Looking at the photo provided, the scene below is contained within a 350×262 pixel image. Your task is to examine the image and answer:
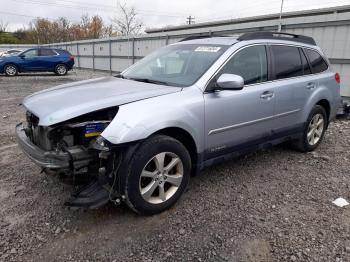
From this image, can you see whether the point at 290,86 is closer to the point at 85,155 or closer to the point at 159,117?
the point at 159,117

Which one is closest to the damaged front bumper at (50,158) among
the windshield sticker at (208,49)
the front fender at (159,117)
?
the front fender at (159,117)

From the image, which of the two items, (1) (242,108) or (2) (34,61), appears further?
(2) (34,61)

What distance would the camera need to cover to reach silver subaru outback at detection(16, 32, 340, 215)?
2.63 meters

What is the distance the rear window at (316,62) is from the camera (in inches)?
180

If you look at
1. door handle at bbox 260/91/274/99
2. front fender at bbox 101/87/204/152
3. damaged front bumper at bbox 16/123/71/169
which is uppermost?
door handle at bbox 260/91/274/99

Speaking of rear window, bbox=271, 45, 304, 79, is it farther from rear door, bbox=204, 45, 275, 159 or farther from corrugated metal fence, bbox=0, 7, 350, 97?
corrugated metal fence, bbox=0, 7, 350, 97

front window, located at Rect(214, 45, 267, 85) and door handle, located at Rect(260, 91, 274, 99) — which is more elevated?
front window, located at Rect(214, 45, 267, 85)

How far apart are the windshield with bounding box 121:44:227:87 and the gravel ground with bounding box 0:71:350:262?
1291 millimetres

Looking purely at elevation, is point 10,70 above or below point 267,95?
below

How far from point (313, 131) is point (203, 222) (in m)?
2.79

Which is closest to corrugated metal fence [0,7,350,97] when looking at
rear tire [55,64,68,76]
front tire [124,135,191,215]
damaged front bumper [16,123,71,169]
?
A: rear tire [55,64,68,76]

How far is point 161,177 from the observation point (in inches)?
116

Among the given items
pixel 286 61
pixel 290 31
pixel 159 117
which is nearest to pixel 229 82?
pixel 159 117

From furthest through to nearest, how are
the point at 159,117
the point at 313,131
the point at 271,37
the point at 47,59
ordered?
the point at 47,59 < the point at 313,131 < the point at 271,37 < the point at 159,117
